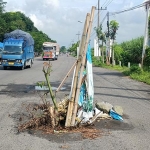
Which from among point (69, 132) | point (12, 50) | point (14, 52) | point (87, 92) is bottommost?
point (69, 132)

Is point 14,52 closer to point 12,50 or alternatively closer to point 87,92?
point 12,50

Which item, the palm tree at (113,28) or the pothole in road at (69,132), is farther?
the palm tree at (113,28)

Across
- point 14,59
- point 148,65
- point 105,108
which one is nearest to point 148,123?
point 105,108

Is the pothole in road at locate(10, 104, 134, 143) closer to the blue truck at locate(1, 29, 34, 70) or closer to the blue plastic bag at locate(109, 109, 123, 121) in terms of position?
the blue plastic bag at locate(109, 109, 123, 121)

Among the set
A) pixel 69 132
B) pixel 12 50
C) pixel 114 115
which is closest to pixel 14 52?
pixel 12 50

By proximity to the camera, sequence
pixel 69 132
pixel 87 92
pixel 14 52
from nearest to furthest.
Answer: pixel 69 132, pixel 87 92, pixel 14 52

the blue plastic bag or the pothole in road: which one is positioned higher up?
the blue plastic bag

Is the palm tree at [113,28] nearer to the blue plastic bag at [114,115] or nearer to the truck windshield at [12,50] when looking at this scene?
the truck windshield at [12,50]

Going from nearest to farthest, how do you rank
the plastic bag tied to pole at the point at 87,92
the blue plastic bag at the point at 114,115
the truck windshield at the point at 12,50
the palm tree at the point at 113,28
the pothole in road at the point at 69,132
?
1. the pothole in road at the point at 69,132
2. the plastic bag tied to pole at the point at 87,92
3. the blue plastic bag at the point at 114,115
4. the truck windshield at the point at 12,50
5. the palm tree at the point at 113,28

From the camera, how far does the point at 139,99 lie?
1149 centimetres

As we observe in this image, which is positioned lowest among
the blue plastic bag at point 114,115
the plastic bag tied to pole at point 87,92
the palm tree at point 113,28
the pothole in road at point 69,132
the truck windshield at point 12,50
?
the pothole in road at point 69,132

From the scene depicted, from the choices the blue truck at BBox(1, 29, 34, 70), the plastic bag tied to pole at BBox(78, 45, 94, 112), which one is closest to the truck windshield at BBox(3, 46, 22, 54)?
the blue truck at BBox(1, 29, 34, 70)

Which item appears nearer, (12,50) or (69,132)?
(69,132)

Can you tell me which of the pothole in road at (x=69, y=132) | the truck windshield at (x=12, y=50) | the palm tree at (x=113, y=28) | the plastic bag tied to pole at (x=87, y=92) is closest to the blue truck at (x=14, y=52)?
the truck windshield at (x=12, y=50)
